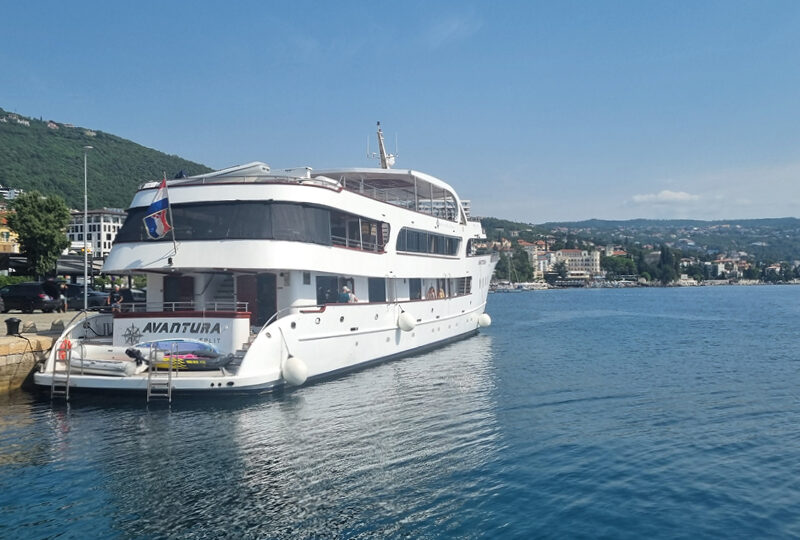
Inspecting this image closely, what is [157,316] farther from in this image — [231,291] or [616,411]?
[616,411]

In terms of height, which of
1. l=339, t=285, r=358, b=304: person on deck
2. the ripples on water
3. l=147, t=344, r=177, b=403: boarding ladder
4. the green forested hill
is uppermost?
the green forested hill

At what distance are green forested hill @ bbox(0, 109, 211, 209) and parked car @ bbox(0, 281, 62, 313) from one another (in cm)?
10465

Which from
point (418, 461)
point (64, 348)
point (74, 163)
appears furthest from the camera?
point (74, 163)

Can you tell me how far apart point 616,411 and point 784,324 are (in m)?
32.7

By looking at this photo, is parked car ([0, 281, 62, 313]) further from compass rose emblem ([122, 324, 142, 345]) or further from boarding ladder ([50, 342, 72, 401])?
compass rose emblem ([122, 324, 142, 345])

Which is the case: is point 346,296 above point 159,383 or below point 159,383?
above

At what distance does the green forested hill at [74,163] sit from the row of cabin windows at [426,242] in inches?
4528

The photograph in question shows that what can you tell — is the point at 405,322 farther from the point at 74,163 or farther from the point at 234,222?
the point at 74,163

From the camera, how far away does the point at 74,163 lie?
486ft

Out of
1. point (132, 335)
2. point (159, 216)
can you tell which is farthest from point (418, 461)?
point (159, 216)

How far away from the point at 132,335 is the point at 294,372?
435 cm

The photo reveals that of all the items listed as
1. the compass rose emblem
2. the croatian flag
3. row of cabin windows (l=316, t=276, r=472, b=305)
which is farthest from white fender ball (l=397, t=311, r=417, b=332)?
the compass rose emblem

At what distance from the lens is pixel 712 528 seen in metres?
7.85

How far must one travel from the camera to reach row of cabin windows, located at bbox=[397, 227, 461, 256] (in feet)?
75.0
